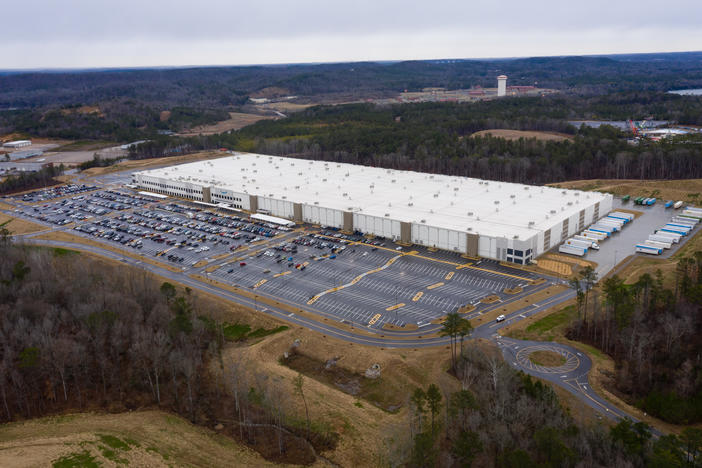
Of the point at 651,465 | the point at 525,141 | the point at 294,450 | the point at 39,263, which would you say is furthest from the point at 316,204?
the point at 525,141

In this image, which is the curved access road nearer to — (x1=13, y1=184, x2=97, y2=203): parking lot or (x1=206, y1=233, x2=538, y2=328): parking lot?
(x1=206, y1=233, x2=538, y2=328): parking lot

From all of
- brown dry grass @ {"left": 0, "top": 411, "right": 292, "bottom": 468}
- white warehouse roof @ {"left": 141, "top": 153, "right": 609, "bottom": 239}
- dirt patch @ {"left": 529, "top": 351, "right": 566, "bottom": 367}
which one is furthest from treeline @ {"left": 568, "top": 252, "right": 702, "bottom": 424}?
brown dry grass @ {"left": 0, "top": 411, "right": 292, "bottom": 468}

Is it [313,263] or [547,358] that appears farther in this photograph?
[313,263]

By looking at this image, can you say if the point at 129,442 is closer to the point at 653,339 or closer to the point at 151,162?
the point at 653,339

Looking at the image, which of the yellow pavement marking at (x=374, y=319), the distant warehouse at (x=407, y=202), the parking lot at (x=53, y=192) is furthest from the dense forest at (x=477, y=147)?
the yellow pavement marking at (x=374, y=319)

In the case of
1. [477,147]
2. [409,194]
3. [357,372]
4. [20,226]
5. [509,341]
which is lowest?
[357,372]

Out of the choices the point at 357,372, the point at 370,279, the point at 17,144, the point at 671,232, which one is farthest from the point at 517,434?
the point at 17,144

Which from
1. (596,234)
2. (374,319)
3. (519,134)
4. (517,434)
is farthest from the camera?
(519,134)
